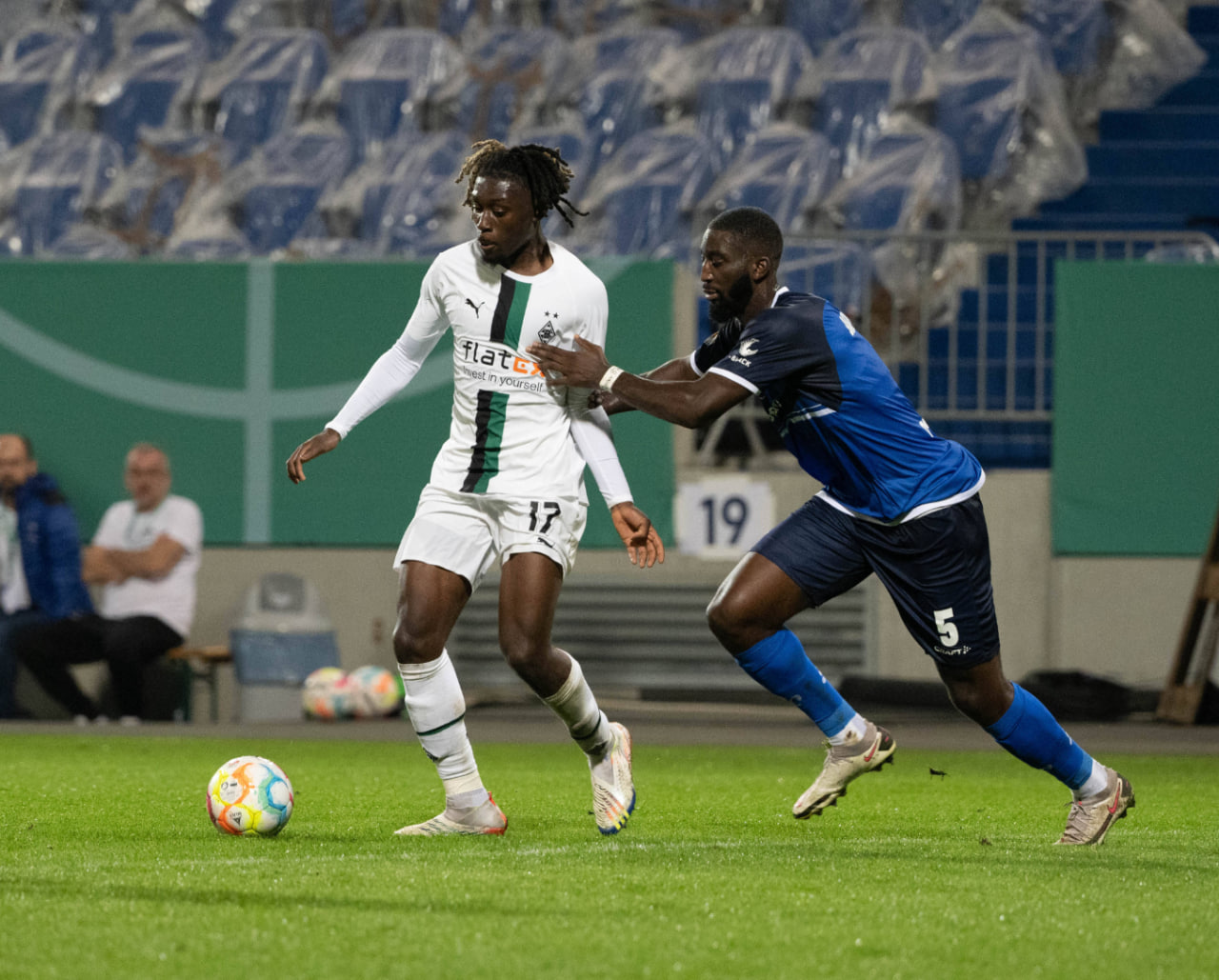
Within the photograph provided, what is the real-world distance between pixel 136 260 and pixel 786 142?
5.32m

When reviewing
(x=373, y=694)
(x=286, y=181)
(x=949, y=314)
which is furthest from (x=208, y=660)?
(x=286, y=181)

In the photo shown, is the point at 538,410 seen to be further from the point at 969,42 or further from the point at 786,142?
the point at 969,42

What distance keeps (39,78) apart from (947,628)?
48.7 feet

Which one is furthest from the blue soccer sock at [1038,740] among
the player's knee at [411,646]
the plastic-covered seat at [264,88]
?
the plastic-covered seat at [264,88]

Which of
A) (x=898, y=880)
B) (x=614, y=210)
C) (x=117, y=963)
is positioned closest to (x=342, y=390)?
(x=614, y=210)

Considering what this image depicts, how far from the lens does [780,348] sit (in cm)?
561

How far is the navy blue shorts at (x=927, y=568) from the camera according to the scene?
18.5 ft

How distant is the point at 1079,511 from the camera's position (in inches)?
486

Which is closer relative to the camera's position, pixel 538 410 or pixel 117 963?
pixel 117 963

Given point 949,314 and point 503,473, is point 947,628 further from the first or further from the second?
point 949,314

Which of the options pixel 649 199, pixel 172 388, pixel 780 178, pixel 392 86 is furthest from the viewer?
pixel 392 86

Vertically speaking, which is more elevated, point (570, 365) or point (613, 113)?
point (613, 113)

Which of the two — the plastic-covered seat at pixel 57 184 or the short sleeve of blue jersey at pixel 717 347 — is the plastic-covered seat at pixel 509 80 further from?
the short sleeve of blue jersey at pixel 717 347

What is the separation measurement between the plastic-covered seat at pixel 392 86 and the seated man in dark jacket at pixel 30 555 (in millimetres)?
5975
